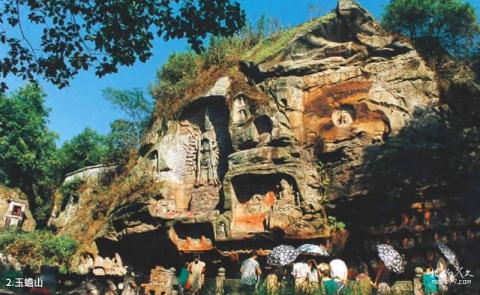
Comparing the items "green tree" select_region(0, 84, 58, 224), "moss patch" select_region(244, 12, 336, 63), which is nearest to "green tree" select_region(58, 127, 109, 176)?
"green tree" select_region(0, 84, 58, 224)

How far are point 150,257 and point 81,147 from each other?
14.0 meters

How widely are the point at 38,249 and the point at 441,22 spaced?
1834 centimetres

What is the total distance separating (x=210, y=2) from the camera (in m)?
7.13

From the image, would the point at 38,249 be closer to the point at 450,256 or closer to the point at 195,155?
the point at 195,155

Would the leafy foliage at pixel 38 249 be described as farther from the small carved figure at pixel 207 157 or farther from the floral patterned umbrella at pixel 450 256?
the floral patterned umbrella at pixel 450 256

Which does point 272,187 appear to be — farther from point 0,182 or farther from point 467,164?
point 0,182

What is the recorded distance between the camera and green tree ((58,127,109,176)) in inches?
1135

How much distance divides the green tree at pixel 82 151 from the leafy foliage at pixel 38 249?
851 cm

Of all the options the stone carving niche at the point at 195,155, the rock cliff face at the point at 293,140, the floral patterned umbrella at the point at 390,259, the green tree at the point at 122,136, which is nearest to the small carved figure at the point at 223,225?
the rock cliff face at the point at 293,140

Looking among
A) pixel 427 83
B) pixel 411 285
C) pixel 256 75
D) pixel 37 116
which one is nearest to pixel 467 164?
pixel 427 83

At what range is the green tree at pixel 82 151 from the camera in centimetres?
2883

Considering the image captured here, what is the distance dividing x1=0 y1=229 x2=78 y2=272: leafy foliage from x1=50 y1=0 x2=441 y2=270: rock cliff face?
7.64 ft

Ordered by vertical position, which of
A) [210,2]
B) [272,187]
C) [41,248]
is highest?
[210,2]

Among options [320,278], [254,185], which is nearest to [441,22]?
[254,185]
